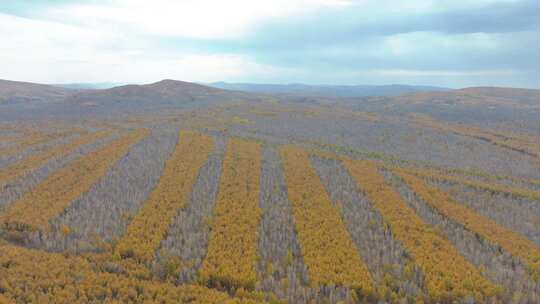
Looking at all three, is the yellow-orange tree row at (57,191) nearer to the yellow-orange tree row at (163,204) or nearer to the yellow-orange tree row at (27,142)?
the yellow-orange tree row at (163,204)

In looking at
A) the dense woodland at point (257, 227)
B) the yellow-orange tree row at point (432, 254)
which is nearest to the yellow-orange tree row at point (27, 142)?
the dense woodland at point (257, 227)

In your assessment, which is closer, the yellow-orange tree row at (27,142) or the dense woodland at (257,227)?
the dense woodland at (257,227)

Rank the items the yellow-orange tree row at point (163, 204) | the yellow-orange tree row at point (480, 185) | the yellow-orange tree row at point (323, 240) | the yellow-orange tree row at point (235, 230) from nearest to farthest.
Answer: the yellow-orange tree row at point (235, 230) → the yellow-orange tree row at point (323, 240) → the yellow-orange tree row at point (163, 204) → the yellow-orange tree row at point (480, 185)

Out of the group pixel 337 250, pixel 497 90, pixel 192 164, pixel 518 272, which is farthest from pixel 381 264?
pixel 497 90

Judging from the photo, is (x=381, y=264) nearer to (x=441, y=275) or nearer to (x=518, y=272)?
(x=441, y=275)

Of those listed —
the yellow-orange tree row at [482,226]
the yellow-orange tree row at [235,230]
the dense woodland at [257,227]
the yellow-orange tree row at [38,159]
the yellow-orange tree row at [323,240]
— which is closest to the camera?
the dense woodland at [257,227]

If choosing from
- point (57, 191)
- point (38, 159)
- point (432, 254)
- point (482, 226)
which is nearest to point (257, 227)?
point (432, 254)
